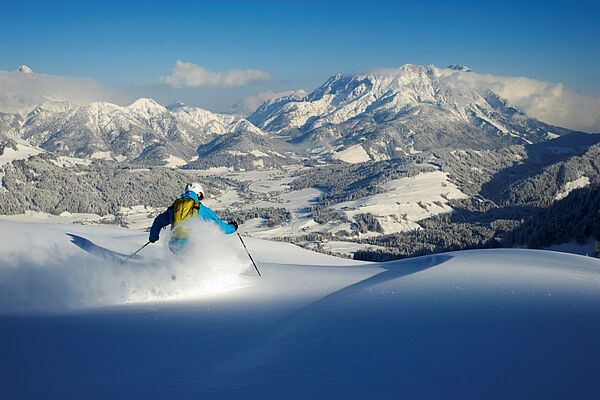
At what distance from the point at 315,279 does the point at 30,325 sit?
6643 mm

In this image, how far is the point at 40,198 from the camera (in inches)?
7525

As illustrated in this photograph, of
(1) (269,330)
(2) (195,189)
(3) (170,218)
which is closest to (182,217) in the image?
(3) (170,218)

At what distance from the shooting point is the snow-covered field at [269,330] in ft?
15.4

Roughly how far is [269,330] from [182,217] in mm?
5664

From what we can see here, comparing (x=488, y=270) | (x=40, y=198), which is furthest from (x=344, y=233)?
(x=488, y=270)

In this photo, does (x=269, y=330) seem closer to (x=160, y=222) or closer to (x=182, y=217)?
(x=182, y=217)

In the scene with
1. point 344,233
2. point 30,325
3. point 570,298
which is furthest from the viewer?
point 344,233

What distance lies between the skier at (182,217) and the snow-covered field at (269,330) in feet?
1.51

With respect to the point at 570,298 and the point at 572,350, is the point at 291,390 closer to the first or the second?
the point at 572,350

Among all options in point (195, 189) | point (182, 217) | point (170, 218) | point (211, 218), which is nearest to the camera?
point (182, 217)

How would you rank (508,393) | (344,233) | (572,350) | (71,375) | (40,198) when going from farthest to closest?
(40,198)
(344,233)
(572,350)
(71,375)
(508,393)

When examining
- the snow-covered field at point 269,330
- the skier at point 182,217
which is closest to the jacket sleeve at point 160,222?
the skier at point 182,217

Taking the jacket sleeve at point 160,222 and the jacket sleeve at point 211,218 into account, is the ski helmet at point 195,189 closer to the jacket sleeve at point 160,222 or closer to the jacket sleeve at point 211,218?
the jacket sleeve at point 211,218

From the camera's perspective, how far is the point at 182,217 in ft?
38.1
